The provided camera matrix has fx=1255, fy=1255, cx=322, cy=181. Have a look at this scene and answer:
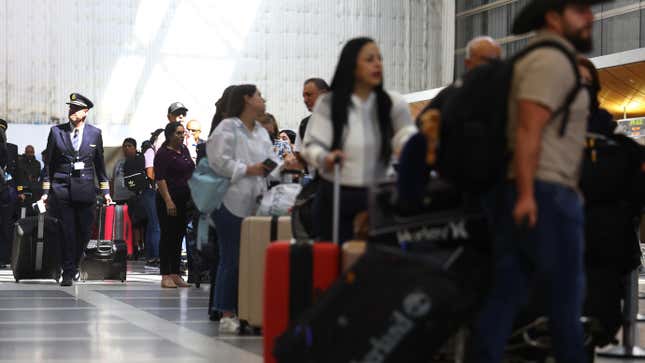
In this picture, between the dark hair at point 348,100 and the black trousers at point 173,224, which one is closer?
the dark hair at point 348,100

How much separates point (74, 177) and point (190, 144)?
184 centimetres

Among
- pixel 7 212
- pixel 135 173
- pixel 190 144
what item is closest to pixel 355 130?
pixel 190 144

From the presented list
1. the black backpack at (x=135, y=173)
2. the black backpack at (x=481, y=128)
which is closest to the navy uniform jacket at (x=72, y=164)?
the black backpack at (x=135, y=173)

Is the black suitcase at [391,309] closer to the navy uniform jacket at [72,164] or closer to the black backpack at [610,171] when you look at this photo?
the black backpack at [610,171]

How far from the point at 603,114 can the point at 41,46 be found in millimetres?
26958

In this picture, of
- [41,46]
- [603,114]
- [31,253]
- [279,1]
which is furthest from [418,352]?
[279,1]

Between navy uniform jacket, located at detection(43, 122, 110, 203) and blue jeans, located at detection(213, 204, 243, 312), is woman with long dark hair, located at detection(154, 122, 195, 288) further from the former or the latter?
blue jeans, located at detection(213, 204, 243, 312)

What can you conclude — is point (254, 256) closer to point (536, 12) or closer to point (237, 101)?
point (237, 101)

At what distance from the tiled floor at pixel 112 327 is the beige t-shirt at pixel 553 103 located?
2.51m

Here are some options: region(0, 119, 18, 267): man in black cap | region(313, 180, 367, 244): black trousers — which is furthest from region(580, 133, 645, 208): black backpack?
region(0, 119, 18, 267): man in black cap

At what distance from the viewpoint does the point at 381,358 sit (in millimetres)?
4211

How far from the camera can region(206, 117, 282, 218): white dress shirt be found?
801cm

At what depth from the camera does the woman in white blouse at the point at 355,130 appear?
17.6ft

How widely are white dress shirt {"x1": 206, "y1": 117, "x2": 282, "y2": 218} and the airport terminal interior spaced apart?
0.08 feet
